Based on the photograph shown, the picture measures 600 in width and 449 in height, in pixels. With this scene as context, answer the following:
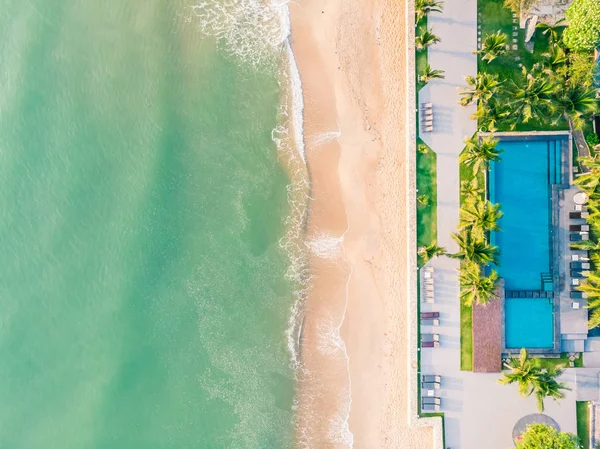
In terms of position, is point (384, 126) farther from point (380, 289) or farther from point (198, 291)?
point (198, 291)

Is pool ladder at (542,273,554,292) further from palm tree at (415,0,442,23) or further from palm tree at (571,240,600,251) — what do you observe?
palm tree at (415,0,442,23)

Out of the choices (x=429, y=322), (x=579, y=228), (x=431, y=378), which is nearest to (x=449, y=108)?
(x=579, y=228)

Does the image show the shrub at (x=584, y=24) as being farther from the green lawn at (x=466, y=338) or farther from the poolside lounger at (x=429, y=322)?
the poolside lounger at (x=429, y=322)

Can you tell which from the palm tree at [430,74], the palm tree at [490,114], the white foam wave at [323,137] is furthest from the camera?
the white foam wave at [323,137]

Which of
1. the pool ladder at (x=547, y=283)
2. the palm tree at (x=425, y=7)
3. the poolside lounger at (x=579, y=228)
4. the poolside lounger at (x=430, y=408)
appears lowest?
the poolside lounger at (x=430, y=408)

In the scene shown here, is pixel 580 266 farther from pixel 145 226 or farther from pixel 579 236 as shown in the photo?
pixel 145 226

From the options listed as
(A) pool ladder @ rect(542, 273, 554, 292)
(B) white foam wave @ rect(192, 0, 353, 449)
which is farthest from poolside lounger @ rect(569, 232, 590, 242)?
(B) white foam wave @ rect(192, 0, 353, 449)

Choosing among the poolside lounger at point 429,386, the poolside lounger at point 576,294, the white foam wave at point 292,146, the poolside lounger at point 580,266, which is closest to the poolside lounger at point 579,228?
the poolside lounger at point 580,266
